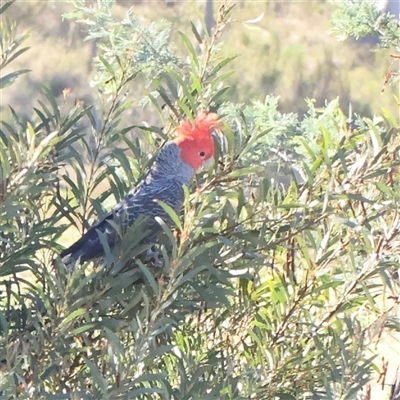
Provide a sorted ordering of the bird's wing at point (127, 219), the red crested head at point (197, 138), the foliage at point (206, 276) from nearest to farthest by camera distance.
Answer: the foliage at point (206, 276), the bird's wing at point (127, 219), the red crested head at point (197, 138)

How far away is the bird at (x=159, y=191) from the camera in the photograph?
0.66 meters

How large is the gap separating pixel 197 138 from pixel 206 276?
0.31 metres

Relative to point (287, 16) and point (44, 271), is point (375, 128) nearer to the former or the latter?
point (44, 271)

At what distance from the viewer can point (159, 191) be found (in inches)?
36.3

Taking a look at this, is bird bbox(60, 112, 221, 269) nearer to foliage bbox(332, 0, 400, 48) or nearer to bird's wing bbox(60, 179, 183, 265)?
bird's wing bbox(60, 179, 183, 265)

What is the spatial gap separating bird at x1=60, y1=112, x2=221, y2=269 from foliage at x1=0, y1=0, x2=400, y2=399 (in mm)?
26

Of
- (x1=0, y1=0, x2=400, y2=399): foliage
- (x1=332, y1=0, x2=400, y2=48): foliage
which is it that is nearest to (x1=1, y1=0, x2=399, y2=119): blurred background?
(x1=332, y1=0, x2=400, y2=48): foliage

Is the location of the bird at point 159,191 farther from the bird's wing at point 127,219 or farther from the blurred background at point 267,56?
the blurred background at point 267,56

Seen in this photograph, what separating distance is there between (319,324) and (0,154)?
359 mm

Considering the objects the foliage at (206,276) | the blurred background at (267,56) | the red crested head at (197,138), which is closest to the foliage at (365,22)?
the red crested head at (197,138)

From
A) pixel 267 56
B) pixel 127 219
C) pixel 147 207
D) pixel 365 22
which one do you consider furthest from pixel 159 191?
pixel 267 56

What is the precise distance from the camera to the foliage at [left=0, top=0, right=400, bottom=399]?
0.45m

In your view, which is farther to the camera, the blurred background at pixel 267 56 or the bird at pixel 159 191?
the blurred background at pixel 267 56

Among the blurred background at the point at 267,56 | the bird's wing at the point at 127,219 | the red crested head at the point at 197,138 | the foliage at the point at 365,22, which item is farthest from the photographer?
the blurred background at the point at 267,56
